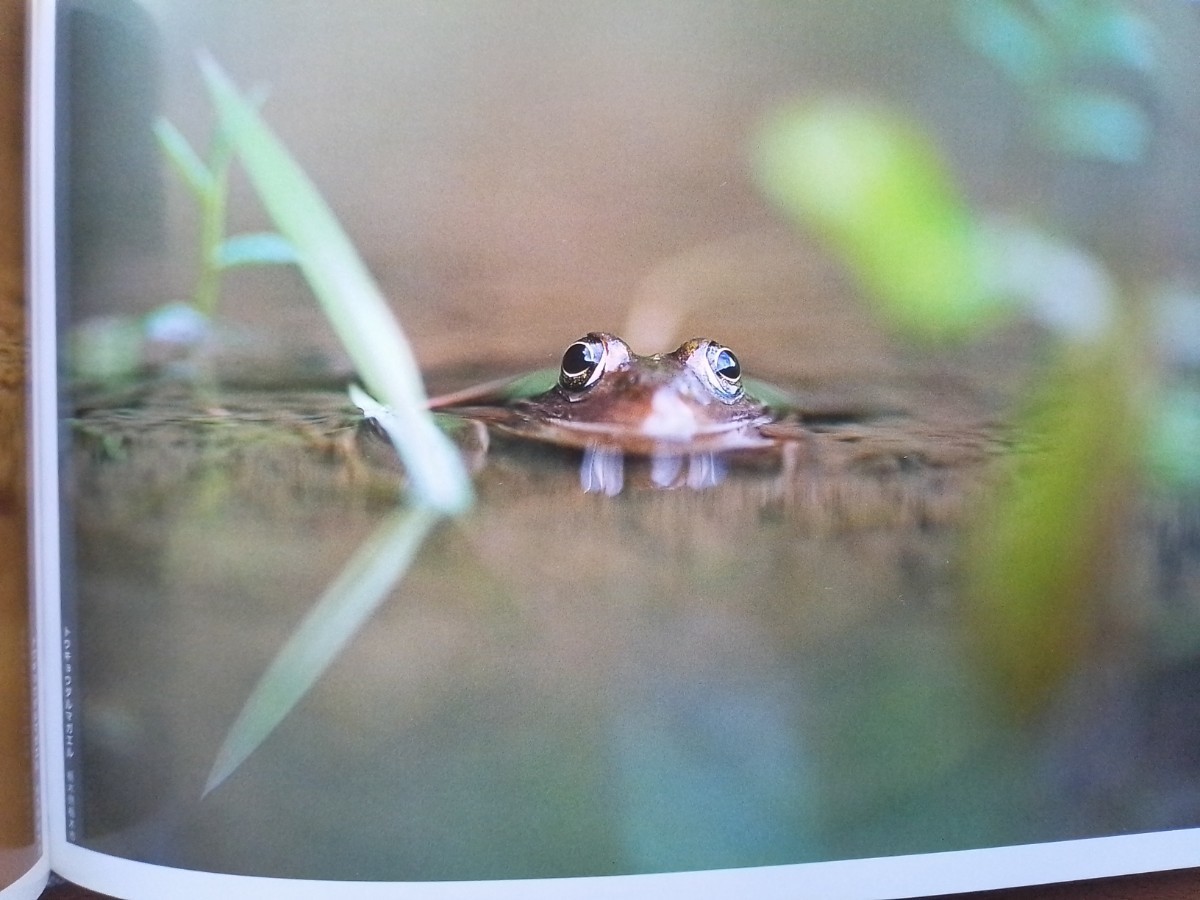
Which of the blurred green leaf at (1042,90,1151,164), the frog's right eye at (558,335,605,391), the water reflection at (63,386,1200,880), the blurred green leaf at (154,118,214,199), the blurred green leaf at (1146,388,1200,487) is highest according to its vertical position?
the blurred green leaf at (1042,90,1151,164)

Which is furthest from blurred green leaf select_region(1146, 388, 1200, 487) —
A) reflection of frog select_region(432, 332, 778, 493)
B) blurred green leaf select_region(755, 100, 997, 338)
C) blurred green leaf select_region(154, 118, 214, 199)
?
blurred green leaf select_region(154, 118, 214, 199)

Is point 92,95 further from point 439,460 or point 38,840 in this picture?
point 38,840

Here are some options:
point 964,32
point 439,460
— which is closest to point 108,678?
point 439,460

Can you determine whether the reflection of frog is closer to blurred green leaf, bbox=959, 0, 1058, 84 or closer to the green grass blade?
the green grass blade

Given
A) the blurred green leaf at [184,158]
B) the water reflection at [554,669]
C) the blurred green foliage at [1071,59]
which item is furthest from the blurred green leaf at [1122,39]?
the blurred green leaf at [184,158]

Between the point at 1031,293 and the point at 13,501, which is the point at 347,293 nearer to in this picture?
the point at 13,501

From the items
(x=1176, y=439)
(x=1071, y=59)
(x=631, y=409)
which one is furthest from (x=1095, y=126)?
(x=631, y=409)
